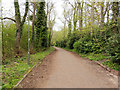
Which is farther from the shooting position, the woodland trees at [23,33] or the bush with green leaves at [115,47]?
the woodland trees at [23,33]

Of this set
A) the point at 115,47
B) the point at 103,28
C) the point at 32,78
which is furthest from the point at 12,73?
the point at 103,28

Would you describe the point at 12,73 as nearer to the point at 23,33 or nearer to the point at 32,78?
the point at 32,78

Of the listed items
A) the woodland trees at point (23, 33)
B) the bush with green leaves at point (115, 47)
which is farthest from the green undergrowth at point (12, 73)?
the bush with green leaves at point (115, 47)

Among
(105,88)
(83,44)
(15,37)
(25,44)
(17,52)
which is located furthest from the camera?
(25,44)

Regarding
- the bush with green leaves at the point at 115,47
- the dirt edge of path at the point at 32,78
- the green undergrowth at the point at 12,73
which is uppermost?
the bush with green leaves at the point at 115,47

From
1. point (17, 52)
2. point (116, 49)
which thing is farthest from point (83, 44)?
point (17, 52)

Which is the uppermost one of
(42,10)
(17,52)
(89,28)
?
(42,10)

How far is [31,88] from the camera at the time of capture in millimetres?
3998

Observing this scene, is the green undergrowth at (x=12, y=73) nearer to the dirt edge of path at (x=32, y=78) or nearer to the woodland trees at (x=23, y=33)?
the dirt edge of path at (x=32, y=78)

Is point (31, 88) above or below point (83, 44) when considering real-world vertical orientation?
below

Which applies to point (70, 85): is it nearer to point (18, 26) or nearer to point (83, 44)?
point (18, 26)

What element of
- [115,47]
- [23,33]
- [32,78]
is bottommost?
[32,78]

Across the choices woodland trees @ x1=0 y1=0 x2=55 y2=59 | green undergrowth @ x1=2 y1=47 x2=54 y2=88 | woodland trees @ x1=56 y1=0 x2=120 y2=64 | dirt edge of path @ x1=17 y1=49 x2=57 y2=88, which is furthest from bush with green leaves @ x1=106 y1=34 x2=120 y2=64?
woodland trees @ x1=0 y1=0 x2=55 y2=59

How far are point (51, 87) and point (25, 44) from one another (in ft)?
41.5
